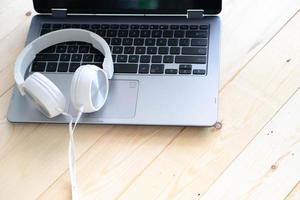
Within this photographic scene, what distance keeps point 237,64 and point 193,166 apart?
0.18m

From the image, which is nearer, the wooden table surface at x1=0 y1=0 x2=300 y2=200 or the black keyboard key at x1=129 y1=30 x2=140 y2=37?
the wooden table surface at x1=0 y1=0 x2=300 y2=200

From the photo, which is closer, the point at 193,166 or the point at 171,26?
the point at 193,166

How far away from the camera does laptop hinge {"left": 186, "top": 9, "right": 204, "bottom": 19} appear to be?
782 millimetres

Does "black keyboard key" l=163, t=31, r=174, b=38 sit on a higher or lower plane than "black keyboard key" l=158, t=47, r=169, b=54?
higher

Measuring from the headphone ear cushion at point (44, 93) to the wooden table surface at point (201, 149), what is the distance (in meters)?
0.05

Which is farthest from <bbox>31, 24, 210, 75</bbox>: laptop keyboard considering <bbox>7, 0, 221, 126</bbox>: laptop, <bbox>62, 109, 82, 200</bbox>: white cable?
<bbox>62, 109, 82, 200</bbox>: white cable

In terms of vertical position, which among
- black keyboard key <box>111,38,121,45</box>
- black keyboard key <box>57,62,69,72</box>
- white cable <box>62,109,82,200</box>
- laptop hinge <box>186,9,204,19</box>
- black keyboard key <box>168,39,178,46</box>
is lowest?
white cable <box>62,109,82,200</box>

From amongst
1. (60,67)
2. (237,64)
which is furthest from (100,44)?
(237,64)

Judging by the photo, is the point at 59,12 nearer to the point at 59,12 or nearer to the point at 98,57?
the point at 59,12

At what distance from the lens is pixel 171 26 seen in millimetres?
785

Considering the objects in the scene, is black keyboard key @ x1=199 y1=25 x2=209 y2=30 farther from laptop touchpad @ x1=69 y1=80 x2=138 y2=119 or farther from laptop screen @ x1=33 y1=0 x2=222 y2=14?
laptop touchpad @ x1=69 y1=80 x2=138 y2=119

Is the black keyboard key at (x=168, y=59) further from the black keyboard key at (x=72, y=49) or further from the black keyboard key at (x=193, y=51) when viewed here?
the black keyboard key at (x=72, y=49)

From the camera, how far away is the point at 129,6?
0.79m

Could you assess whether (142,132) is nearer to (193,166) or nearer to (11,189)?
(193,166)
